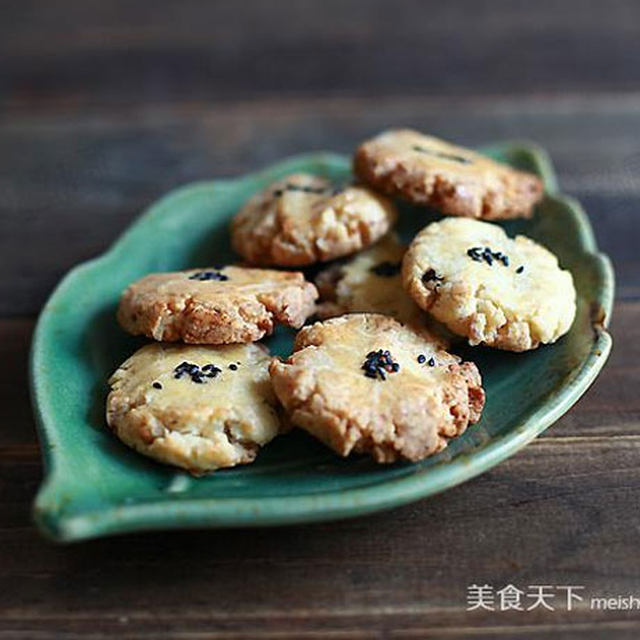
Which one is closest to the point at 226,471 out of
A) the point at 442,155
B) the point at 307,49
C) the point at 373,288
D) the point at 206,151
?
the point at 373,288

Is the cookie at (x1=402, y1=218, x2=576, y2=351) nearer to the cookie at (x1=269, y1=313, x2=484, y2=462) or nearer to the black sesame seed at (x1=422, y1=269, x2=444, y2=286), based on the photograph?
the black sesame seed at (x1=422, y1=269, x2=444, y2=286)

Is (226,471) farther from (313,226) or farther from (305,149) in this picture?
(305,149)

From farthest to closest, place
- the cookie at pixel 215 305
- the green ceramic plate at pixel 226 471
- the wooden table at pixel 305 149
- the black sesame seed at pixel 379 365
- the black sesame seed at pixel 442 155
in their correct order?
the black sesame seed at pixel 442 155, the cookie at pixel 215 305, the black sesame seed at pixel 379 365, the wooden table at pixel 305 149, the green ceramic plate at pixel 226 471

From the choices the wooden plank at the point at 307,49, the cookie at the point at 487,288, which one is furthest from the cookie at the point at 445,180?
the wooden plank at the point at 307,49

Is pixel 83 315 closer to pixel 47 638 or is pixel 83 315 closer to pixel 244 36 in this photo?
pixel 47 638

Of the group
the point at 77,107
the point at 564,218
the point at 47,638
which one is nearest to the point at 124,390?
the point at 47,638

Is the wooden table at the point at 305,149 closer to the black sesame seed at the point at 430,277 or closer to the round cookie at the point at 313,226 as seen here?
the black sesame seed at the point at 430,277
